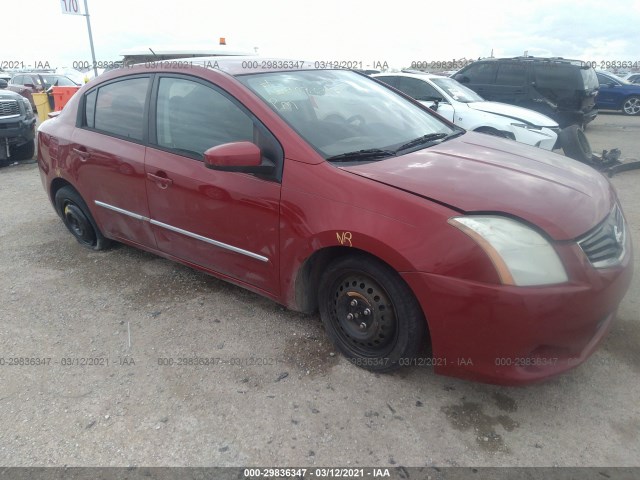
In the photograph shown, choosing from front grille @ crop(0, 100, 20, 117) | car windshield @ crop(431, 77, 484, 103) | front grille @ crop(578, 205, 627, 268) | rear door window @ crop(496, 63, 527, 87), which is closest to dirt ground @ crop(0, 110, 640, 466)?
front grille @ crop(578, 205, 627, 268)

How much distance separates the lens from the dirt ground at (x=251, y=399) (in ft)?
6.83

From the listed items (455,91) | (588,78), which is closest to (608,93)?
(588,78)

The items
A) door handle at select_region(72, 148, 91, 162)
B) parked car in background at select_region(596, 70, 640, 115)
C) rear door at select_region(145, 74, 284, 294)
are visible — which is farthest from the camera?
parked car in background at select_region(596, 70, 640, 115)

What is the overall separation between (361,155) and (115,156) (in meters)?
1.85

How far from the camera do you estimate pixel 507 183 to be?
229 cm

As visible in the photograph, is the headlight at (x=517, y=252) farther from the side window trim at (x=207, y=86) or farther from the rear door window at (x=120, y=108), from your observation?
the rear door window at (x=120, y=108)

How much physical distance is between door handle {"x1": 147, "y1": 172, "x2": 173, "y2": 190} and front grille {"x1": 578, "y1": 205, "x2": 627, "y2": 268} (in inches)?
91.6

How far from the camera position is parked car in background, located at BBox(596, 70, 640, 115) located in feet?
48.2

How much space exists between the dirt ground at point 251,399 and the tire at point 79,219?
77 cm

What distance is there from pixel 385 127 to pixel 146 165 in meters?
1.57

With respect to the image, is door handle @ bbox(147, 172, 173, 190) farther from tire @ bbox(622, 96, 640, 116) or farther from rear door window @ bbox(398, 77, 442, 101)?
tire @ bbox(622, 96, 640, 116)

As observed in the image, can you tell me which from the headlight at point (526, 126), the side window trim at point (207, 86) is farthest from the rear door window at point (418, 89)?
the side window trim at point (207, 86)

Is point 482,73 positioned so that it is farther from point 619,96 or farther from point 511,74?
point 619,96

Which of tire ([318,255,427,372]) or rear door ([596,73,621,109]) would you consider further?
rear door ([596,73,621,109])
